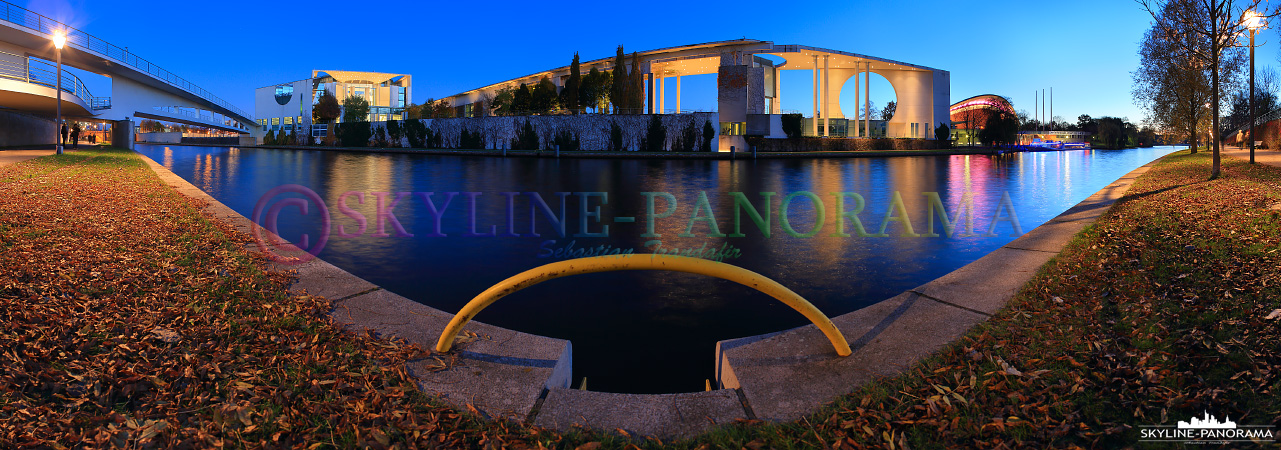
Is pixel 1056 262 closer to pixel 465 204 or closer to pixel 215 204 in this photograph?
pixel 465 204

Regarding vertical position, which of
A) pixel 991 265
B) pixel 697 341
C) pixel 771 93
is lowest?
pixel 697 341

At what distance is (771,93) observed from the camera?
219 feet

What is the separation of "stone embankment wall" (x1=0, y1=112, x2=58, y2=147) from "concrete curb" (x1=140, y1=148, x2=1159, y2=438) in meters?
50.0

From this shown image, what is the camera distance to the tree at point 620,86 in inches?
2104

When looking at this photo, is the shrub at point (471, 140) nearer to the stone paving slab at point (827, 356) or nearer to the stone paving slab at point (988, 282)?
the stone paving slab at point (988, 282)

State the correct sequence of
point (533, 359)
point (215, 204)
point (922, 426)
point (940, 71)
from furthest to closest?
point (940, 71)
point (215, 204)
point (533, 359)
point (922, 426)

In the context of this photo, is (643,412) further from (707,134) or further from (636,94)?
(636,94)

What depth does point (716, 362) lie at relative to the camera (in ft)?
15.5

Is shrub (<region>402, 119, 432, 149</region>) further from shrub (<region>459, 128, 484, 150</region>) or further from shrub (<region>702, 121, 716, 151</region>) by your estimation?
shrub (<region>702, 121, 716, 151</region>)

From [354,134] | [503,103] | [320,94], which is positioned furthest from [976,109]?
[320,94]

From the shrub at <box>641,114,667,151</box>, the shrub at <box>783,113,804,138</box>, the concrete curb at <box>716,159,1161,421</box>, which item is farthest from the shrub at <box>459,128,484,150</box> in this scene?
the concrete curb at <box>716,159,1161,421</box>

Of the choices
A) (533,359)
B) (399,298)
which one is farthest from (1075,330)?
(399,298)

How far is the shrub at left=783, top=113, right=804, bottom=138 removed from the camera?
60156mm

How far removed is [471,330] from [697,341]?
70.3 inches
